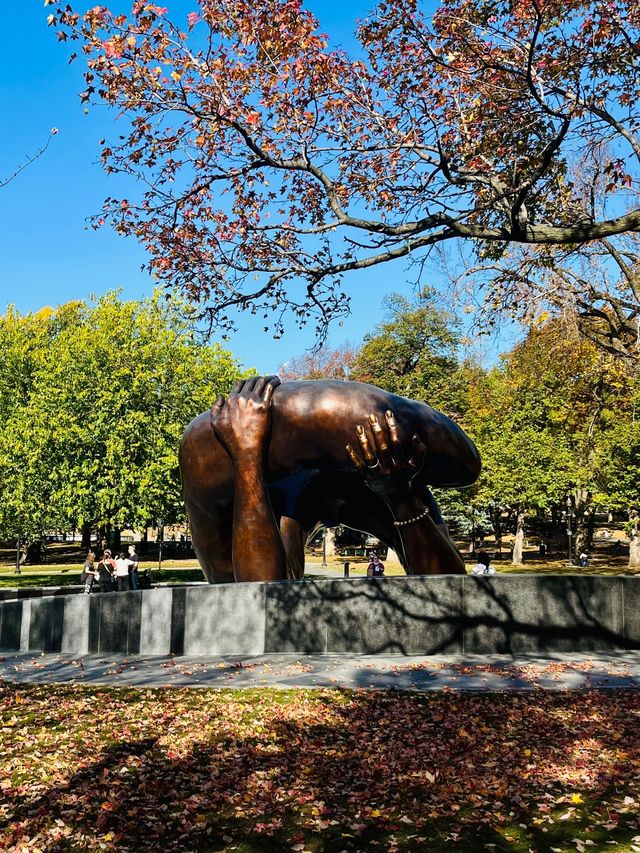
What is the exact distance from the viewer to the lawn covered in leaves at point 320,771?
456 centimetres

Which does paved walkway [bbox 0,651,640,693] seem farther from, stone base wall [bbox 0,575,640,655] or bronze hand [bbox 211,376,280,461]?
bronze hand [bbox 211,376,280,461]

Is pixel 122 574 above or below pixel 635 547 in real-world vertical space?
below

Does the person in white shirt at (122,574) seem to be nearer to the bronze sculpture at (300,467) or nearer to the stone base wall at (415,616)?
the bronze sculpture at (300,467)

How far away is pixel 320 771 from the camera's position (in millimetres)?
5625

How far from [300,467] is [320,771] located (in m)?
5.74

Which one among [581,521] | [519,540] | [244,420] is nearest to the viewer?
[244,420]

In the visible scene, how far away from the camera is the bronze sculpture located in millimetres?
10539

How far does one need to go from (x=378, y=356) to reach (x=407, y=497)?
35.3 metres

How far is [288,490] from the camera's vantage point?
38.4 ft

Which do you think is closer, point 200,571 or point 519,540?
point 200,571

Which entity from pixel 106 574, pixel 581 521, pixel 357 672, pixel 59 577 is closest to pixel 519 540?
pixel 581 521

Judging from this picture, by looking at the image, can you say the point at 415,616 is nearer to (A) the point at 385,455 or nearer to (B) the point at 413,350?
(A) the point at 385,455

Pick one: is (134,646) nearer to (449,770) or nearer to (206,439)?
(206,439)

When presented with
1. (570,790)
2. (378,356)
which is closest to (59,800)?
(570,790)
